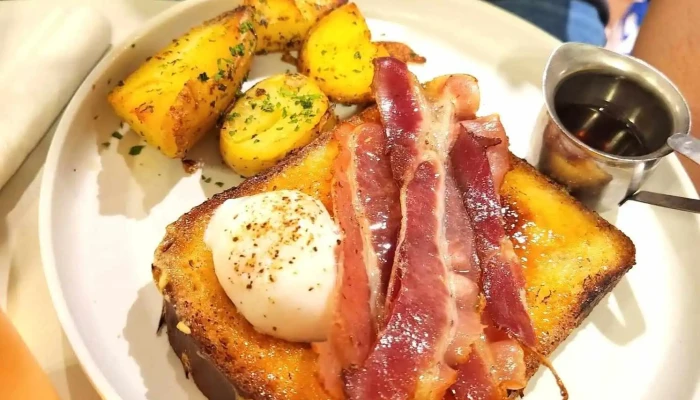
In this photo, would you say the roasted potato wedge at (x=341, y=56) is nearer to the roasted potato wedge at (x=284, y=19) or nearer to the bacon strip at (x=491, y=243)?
the roasted potato wedge at (x=284, y=19)

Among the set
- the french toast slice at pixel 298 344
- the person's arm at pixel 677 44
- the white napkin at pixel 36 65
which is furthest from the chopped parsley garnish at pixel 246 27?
the person's arm at pixel 677 44

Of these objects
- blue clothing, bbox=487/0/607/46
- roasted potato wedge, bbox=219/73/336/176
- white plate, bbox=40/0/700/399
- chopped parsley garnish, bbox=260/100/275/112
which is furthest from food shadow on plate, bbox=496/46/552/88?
chopped parsley garnish, bbox=260/100/275/112

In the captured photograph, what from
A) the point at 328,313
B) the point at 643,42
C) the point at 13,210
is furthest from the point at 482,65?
the point at 13,210

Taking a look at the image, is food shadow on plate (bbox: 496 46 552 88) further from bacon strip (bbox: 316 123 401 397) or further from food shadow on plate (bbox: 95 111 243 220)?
food shadow on plate (bbox: 95 111 243 220)

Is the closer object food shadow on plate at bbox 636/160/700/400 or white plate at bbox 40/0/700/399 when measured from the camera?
white plate at bbox 40/0/700/399

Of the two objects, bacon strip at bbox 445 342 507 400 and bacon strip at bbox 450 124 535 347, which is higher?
bacon strip at bbox 450 124 535 347

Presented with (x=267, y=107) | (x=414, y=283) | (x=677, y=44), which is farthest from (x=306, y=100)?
(x=677, y=44)
